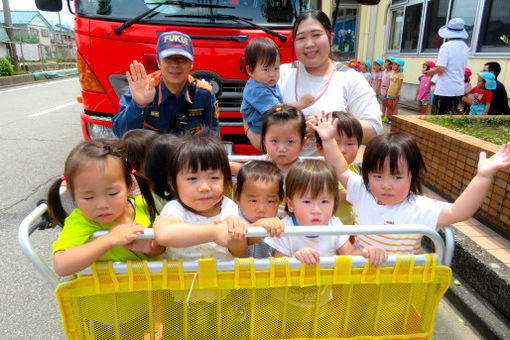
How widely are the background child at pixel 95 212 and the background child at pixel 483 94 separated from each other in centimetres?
604

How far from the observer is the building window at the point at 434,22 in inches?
351

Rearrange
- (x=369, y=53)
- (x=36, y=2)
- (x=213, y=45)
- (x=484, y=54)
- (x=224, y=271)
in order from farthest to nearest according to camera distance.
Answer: (x=369, y=53) → (x=484, y=54) → (x=36, y=2) → (x=213, y=45) → (x=224, y=271)

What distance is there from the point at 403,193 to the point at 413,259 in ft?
1.54

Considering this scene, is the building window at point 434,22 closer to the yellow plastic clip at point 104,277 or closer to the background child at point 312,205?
the background child at point 312,205

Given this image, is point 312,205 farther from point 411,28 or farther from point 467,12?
point 411,28

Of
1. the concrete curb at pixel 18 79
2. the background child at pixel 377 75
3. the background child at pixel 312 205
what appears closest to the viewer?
the background child at pixel 312 205

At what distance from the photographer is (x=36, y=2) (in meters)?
3.66

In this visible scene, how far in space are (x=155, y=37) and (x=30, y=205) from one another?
2191mm

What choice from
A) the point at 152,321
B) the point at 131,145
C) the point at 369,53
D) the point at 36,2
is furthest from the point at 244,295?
the point at 369,53

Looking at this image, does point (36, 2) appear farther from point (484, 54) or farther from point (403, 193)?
point (484, 54)

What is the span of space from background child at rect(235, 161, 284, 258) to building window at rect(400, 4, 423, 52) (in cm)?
982

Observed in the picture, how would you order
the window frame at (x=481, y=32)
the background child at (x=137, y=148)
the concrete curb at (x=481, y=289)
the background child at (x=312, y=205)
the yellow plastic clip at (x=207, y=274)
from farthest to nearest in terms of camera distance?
the window frame at (x=481, y=32), the concrete curb at (x=481, y=289), the background child at (x=137, y=148), the background child at (x=312, y=205), the yellow plastic clip at (x=207, y=274)

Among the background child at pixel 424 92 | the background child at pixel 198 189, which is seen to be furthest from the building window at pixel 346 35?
the background child at pixel 198 189

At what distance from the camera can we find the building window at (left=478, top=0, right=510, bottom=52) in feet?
22.5
